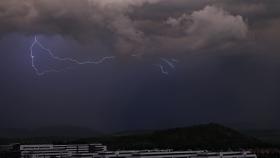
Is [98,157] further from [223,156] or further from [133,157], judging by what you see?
[223,156]

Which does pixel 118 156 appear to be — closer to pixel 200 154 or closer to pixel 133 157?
pixel 133 157

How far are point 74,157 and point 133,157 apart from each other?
1748 cm

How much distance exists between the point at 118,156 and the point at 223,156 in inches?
1245

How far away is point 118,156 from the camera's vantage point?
7854 inches

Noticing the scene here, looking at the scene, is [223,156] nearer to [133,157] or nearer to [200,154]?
[200,154]

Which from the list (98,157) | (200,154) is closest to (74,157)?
(98,157)

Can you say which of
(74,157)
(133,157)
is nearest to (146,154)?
(133,157)

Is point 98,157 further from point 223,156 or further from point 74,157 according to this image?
point 223,156

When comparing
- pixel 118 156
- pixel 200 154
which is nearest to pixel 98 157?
pixel 118 156

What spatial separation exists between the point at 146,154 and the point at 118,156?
8.47 metres

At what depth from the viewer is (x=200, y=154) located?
199125 mm

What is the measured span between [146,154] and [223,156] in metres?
23.2

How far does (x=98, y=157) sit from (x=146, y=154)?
14458 millimetres

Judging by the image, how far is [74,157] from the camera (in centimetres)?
19588
